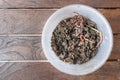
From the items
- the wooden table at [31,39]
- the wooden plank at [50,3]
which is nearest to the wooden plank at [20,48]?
the wooden table at [31,39]

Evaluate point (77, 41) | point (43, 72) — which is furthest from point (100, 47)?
point (43, 72)

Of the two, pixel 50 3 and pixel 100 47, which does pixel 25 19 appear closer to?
pixel 50 3

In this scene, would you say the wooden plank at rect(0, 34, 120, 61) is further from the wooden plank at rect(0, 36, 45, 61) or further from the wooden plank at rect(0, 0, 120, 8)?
the wooden plank at rect(0, 0, 120, 8)

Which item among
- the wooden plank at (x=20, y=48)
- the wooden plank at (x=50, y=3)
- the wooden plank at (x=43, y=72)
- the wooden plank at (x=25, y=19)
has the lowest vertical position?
the wooden plank at (x=43, y=72)

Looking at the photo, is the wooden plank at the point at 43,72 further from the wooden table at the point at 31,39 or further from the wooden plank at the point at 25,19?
the wooden plank at the point at 25,19

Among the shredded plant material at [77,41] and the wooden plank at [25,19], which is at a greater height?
the wooden plank at [25,19]

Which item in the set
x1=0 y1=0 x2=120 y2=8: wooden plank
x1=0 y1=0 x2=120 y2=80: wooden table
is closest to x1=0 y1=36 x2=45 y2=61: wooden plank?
x1=0 y1=0 x2=120 y2=80: wooden table
